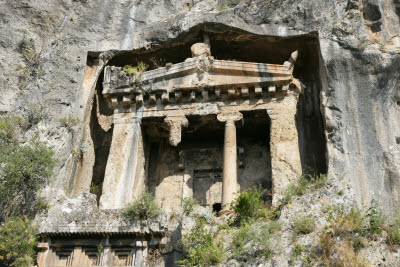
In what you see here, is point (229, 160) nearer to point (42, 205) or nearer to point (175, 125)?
point (175, 125)

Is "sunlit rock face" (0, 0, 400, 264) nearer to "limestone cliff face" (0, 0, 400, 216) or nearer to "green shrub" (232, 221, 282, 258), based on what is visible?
"limestone cliff face" (0, 0, 400, 216)

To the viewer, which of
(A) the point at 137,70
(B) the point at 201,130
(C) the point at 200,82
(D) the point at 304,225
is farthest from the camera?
(B) the point at 201,130

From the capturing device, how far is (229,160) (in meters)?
12.9

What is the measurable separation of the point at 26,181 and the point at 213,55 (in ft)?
22.7

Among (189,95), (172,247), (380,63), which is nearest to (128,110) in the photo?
(189,95)

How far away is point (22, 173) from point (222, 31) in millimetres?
6918

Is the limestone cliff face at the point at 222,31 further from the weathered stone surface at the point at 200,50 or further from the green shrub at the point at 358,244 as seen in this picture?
the green shrub at the point at 358,244

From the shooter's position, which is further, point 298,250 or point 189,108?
point 189,108

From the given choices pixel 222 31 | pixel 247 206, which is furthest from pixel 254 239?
pixel 222 31

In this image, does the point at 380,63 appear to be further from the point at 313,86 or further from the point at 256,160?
the point at 256,160

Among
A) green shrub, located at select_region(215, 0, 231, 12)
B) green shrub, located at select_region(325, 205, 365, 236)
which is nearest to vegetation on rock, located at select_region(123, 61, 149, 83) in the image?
green shrub, located at select_region(215, 0, 231, 12)

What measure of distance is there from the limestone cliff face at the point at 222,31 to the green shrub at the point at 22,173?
1.75ft

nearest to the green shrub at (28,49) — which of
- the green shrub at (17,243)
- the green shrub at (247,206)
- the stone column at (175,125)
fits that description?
the stone column at (175,125)

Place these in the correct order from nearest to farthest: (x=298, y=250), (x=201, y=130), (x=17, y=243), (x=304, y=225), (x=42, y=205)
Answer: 1. (x=298, y=250)
2. (x=304, y=225)
3. (x=17, y=243)
4. (x=42, y=205)
5. (x=201, y=130)
